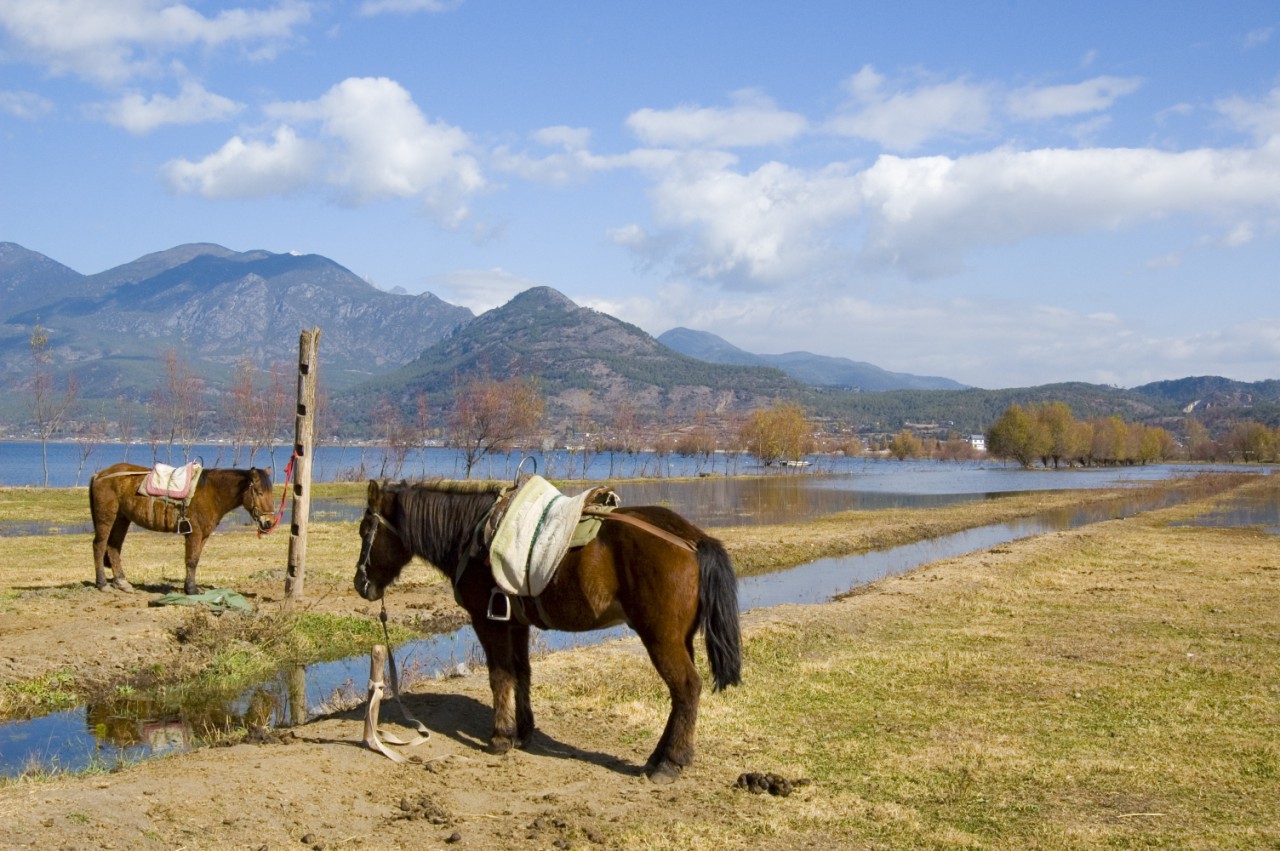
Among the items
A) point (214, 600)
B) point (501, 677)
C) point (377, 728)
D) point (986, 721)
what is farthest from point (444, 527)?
point (214, 600)

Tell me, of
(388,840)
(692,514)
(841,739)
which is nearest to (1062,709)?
(841,739)

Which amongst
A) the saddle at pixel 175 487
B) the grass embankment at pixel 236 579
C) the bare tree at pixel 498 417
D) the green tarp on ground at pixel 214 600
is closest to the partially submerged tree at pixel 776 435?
the bare tree at pixel 498 417

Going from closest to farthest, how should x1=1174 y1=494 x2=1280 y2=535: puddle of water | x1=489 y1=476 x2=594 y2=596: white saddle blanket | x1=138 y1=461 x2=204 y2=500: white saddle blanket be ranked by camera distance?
x1=489 y1=476 x2=594 y2=596: white saddle blanket, x1=138 y1=461 x2=204 y2=500: white saddle blanket, x1=1174 y1=494 x2=1280 y2=535: puddle of water

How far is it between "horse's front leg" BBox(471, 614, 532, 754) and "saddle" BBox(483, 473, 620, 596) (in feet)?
1.56

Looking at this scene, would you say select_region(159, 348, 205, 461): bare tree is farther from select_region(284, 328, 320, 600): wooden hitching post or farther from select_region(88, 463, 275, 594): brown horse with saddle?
select_region(284, 328, 320, 600): wooden hitching post

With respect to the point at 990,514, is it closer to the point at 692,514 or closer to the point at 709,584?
the point at 692,514

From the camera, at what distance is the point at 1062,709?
29.1ft

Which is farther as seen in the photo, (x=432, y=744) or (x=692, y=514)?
(x=692, y=514)

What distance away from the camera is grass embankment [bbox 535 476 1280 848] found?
5.86 metres

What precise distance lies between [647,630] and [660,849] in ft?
5.55

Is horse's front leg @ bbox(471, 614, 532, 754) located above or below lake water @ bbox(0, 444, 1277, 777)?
above

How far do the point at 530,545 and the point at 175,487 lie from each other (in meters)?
10.1

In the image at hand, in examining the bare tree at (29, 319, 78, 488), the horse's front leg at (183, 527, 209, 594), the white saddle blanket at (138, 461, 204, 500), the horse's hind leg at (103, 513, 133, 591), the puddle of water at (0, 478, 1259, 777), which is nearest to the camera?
the puddle of water at (0, 478, 1259, 777)

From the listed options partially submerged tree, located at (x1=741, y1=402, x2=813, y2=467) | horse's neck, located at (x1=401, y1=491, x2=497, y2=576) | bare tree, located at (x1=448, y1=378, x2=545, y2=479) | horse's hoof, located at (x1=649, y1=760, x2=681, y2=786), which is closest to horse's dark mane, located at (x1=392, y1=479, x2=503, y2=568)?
horse's neck, located at (x1=401, y1=491, x2=497, y2=576)
